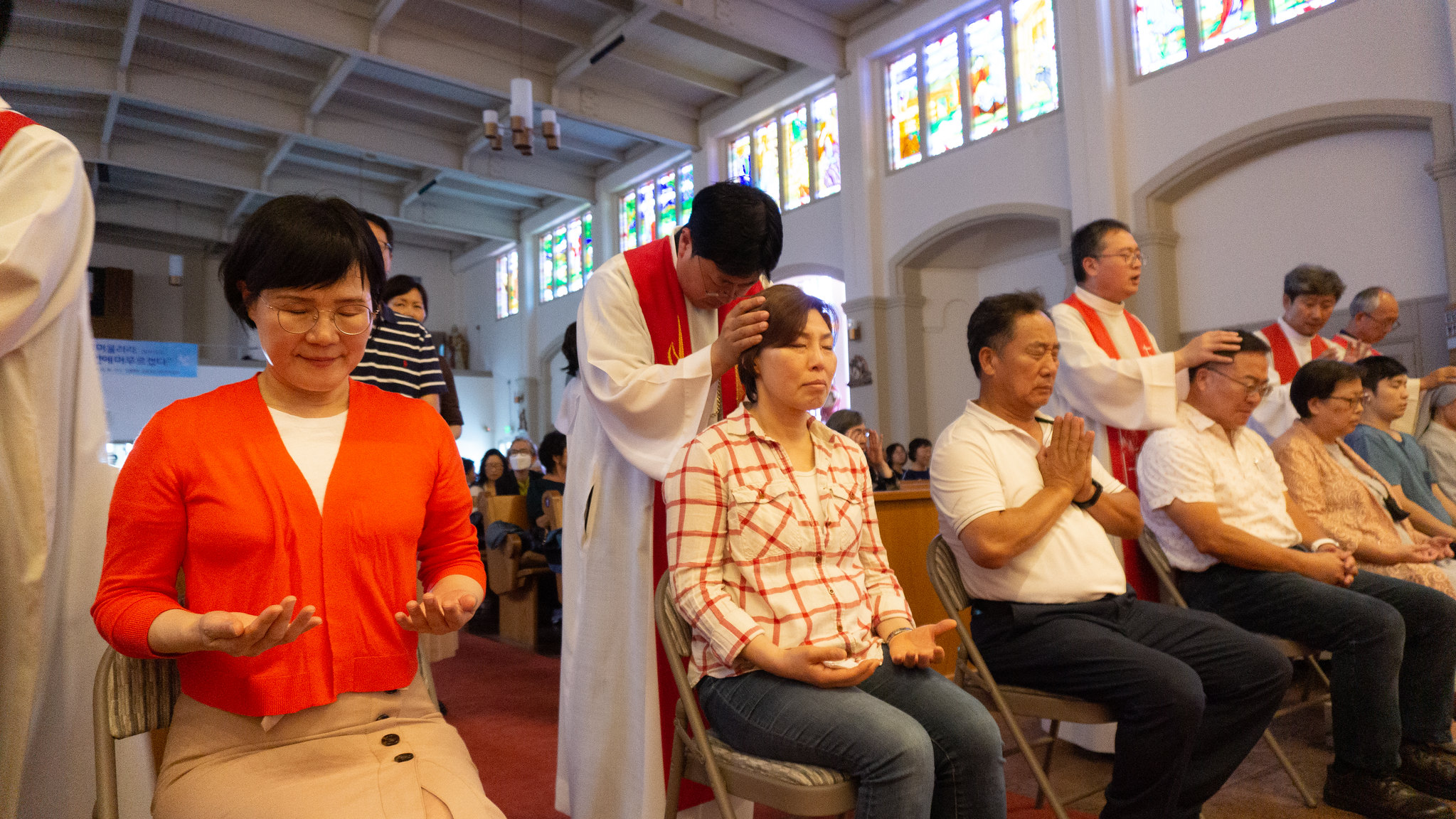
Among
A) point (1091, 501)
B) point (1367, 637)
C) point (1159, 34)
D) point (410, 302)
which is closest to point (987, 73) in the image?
point (1159, 34)

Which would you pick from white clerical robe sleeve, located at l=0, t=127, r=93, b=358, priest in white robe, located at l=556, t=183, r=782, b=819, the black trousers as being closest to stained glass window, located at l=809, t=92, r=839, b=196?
priest in white robe, located at l=556, t=183, r=782, b=819

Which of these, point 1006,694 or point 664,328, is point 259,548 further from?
point 1006,694

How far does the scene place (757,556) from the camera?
1706 millimetres

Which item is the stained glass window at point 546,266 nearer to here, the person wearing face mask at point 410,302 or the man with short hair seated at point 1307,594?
the person wearing face mask at point 410,302

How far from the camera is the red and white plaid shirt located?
1.67m

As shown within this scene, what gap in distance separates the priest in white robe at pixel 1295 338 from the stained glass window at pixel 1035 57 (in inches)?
205

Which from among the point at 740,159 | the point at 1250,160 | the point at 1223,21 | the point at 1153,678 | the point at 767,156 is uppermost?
the point at 740,159

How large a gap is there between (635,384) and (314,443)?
2.82 ft

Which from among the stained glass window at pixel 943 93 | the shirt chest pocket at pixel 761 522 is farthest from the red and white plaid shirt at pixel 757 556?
the stained glass window at pixel 943 93

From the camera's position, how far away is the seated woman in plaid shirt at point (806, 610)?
1.53 metres

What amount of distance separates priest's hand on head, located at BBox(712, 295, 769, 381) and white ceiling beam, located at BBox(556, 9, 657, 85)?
890 centimetres

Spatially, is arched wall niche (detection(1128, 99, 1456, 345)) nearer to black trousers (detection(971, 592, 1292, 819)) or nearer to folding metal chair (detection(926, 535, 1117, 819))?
black trousers (detection(971, 592, 1292, 819))

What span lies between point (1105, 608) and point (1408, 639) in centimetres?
124

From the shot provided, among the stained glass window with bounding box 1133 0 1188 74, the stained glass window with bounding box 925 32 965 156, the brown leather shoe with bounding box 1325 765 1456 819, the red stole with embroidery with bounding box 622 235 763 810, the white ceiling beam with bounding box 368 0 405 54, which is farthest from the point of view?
the stained glass window with bounding box 925 32 965 156
